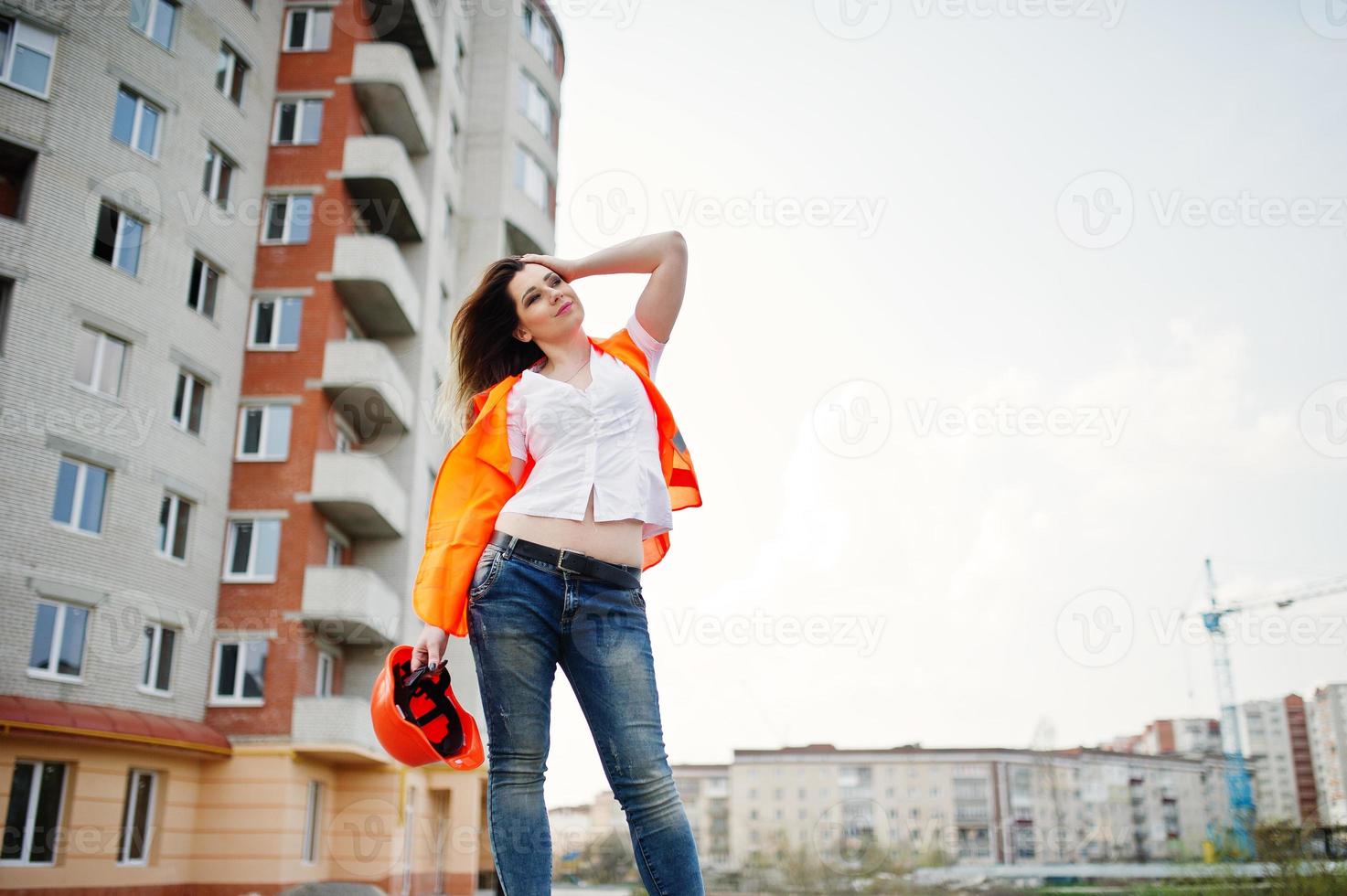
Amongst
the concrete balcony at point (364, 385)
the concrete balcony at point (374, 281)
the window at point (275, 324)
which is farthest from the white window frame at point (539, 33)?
the window at point (275, 324)

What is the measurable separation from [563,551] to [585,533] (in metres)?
0.08

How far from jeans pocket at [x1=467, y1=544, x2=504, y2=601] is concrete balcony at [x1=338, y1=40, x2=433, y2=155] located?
77.0 feet

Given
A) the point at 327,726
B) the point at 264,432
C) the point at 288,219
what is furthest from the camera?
the point at 288,219

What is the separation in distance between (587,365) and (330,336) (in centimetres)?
2076

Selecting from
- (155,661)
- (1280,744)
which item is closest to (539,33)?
(155,661)

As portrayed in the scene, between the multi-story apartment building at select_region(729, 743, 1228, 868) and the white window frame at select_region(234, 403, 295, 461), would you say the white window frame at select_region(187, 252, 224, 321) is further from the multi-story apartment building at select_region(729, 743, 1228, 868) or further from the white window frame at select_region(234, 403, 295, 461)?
the multi-story apartment building at select_region(729, 743, 1228, 868)

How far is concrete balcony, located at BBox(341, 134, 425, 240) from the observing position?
22.9 meters

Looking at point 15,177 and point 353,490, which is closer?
point 15,177

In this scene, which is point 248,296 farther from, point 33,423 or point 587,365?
point 587,365

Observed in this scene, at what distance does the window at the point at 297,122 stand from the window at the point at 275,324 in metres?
3.84

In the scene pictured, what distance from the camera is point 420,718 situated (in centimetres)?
233

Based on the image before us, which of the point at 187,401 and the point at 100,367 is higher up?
the point at 187,401

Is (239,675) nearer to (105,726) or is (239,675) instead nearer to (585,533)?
(105,726)

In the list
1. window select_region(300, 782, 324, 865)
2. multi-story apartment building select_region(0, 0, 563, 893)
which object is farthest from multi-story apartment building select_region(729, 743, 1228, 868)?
multi-story apartment building select_region(0, 0, 563, 893)
